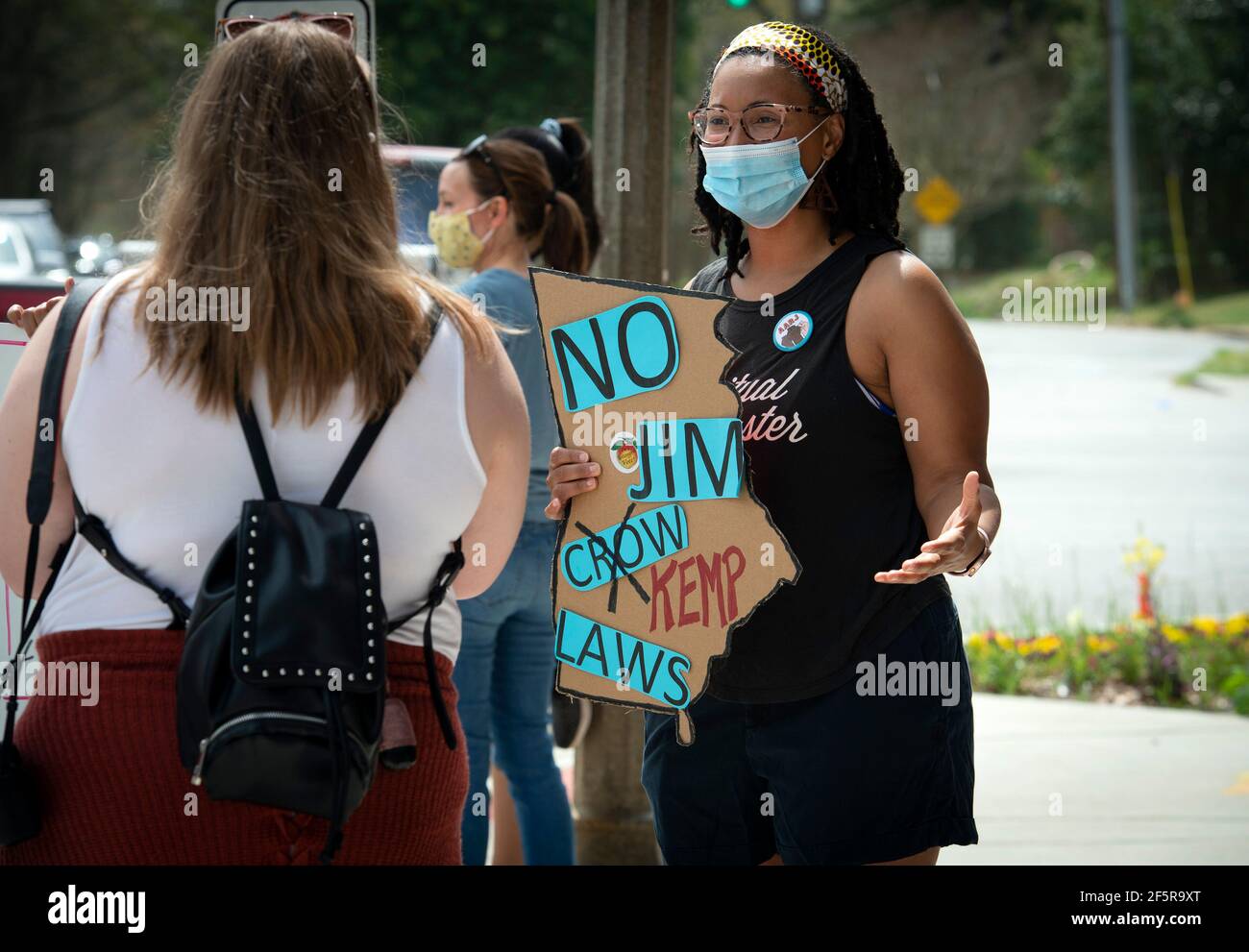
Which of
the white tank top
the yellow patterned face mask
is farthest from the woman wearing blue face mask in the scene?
the yellow patterned face mask

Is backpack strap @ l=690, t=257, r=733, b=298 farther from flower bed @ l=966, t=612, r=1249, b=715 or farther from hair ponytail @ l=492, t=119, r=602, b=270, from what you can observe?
flower bed @ l=966, t=612, r=1249, b=715

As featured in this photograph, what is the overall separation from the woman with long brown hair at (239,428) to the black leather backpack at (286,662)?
6cm

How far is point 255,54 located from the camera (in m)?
2.11

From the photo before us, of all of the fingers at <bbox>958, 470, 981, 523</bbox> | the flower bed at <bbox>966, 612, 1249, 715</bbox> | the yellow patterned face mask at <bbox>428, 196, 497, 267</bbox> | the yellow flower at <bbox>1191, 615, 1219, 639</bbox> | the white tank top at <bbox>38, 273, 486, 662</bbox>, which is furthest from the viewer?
the yellow flower at <bbox>1191, 615, 1219, 639</bbox>

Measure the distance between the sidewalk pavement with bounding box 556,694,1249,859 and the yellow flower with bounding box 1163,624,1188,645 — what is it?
0.49 m

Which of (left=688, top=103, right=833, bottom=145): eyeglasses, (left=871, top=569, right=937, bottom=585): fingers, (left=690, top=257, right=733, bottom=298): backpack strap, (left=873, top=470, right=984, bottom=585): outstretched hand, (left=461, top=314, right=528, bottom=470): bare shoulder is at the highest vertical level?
(left=688, top=103, right=833, bottom=145): eyeglasses

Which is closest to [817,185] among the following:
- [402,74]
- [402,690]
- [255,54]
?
[255,54]

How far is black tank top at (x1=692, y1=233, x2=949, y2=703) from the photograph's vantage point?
2.28m

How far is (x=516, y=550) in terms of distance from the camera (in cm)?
361

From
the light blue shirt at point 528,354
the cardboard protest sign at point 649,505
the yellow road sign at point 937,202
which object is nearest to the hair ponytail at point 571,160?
the light blue shirt at point 528,354

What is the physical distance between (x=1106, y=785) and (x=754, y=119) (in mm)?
3502

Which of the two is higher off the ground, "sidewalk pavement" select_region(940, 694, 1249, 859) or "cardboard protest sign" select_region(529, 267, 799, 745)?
"cardboard protest sign" select_region(529, 267, 799, 745)
